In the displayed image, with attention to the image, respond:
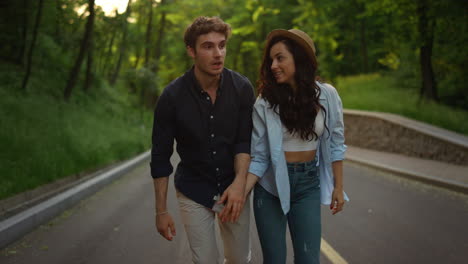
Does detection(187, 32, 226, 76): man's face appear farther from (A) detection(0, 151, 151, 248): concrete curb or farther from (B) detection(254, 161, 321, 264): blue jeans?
(A) detection(0, 151, 151, 248): concrete curb

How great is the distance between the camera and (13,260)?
5297 mm

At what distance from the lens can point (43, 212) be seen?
7000 mm

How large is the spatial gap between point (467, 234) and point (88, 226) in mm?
5133

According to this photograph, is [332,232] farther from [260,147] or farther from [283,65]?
[283,65]

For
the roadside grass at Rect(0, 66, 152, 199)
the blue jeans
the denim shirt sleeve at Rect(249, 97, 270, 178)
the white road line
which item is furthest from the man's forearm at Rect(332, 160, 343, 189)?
the roadside grass at Rect(0, 66, 152, 199)

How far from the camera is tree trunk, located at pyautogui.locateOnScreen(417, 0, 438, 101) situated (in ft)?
62.2

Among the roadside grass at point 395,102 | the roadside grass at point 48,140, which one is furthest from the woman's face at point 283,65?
the roadside grass at point 395,102

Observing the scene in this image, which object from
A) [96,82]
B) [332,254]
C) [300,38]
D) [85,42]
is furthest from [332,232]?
[96,82]

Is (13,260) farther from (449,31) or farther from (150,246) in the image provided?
(449,31)

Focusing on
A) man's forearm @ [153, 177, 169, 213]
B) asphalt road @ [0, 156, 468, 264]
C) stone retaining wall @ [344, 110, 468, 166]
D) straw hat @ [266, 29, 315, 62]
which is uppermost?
straw hat @ [266, 29, 315, 62]

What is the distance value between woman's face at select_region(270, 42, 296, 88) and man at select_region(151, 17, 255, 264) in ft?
0.89

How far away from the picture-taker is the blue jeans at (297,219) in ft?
9.96

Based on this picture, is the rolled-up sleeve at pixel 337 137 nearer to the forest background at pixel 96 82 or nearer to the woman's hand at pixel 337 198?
the woman's hand at pixel 337 198

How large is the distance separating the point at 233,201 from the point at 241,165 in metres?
0.24
